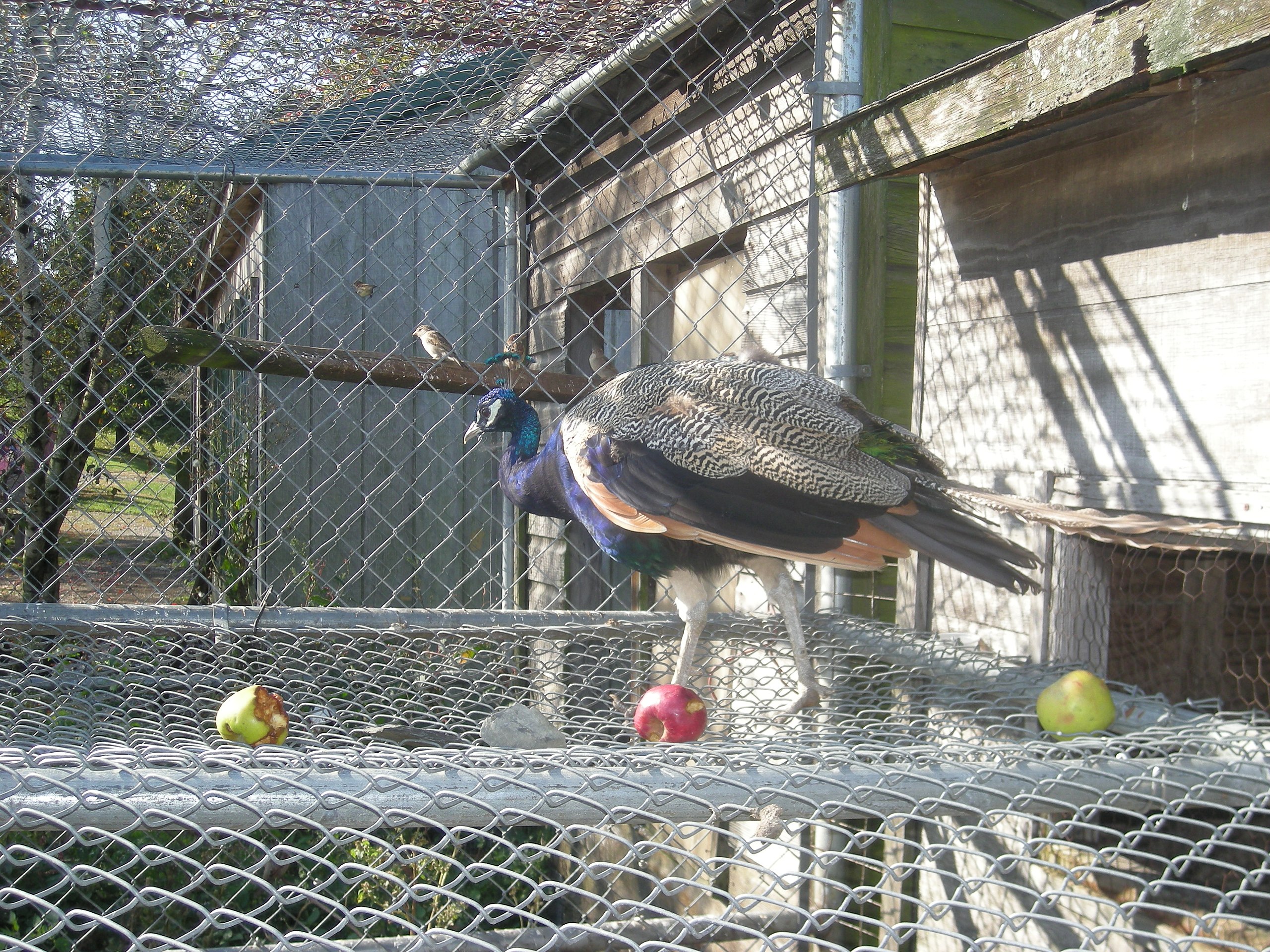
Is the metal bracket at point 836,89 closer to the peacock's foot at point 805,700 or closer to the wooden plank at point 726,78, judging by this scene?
the wooden plank at point 726,78

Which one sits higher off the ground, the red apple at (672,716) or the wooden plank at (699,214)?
the wooden plank at (699,214)

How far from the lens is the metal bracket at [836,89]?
260 cm

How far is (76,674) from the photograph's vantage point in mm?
2445

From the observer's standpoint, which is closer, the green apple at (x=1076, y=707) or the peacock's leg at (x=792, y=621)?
the green apple at (x=1076, y=707)

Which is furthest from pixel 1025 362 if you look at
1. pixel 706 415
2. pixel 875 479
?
pixel 706 415

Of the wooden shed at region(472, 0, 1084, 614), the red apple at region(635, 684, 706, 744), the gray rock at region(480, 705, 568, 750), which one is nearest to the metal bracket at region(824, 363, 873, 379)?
the wooden shed at region(472, 0, 1084, 614)

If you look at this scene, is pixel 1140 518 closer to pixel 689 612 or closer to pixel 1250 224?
pixel 1250 224

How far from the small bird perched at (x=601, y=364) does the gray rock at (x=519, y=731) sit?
199 cm

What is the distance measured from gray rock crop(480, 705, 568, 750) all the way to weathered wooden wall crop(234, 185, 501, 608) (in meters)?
3.45

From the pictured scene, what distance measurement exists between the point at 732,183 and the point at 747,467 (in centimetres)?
143

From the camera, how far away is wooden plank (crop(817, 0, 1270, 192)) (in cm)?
143

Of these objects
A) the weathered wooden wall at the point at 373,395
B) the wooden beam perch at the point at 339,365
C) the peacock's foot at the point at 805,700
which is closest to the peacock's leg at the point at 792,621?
the peacock's foot at the point at 805,700

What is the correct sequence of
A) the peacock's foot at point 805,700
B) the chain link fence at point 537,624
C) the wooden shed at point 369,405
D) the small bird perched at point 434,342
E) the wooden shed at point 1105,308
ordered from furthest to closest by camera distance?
the wooden shed at point 369,405 < the small bird perched at point 434,342 < the peacock's foot at point 805,700 < the wooden shed at point 1105,308 < the chain link fence at point 537,624

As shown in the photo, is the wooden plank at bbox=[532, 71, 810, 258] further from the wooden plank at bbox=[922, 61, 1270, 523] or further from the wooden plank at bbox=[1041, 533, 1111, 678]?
the wooden plank at bbox=[1041, 533, 1111, 678]
